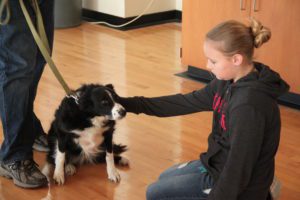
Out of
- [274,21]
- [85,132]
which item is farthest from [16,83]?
[274,21]

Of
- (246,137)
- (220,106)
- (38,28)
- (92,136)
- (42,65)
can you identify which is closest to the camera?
(246,137)

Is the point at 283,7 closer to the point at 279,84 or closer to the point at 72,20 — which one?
the point at 279,84

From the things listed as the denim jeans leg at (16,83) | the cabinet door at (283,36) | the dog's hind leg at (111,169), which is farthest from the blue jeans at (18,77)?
the cabinet door at (283,36)

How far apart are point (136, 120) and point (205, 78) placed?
922 millimetres

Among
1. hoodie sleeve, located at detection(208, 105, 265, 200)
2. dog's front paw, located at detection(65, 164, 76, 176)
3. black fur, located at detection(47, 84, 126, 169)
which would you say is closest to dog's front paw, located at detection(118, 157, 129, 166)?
black fur, located at detection(47, 84, 126, 169)

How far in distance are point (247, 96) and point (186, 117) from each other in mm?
1515

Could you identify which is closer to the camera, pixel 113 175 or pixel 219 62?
pixel 219 62

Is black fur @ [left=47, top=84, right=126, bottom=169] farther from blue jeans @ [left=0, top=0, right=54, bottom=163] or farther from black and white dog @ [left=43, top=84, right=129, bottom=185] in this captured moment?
blue jeans @ [left=0, top=0, right=54, bottom=163]

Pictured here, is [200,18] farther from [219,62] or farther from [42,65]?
[219,62]

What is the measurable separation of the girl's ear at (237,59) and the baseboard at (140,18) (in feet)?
12.7

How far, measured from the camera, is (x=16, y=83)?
2.15 m

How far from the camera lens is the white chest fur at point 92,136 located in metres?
2.18

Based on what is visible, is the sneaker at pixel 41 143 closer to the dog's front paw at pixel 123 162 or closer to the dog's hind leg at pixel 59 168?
the dog's hind leg at pixel 59 168

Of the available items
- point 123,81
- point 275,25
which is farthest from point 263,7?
point 123,81
